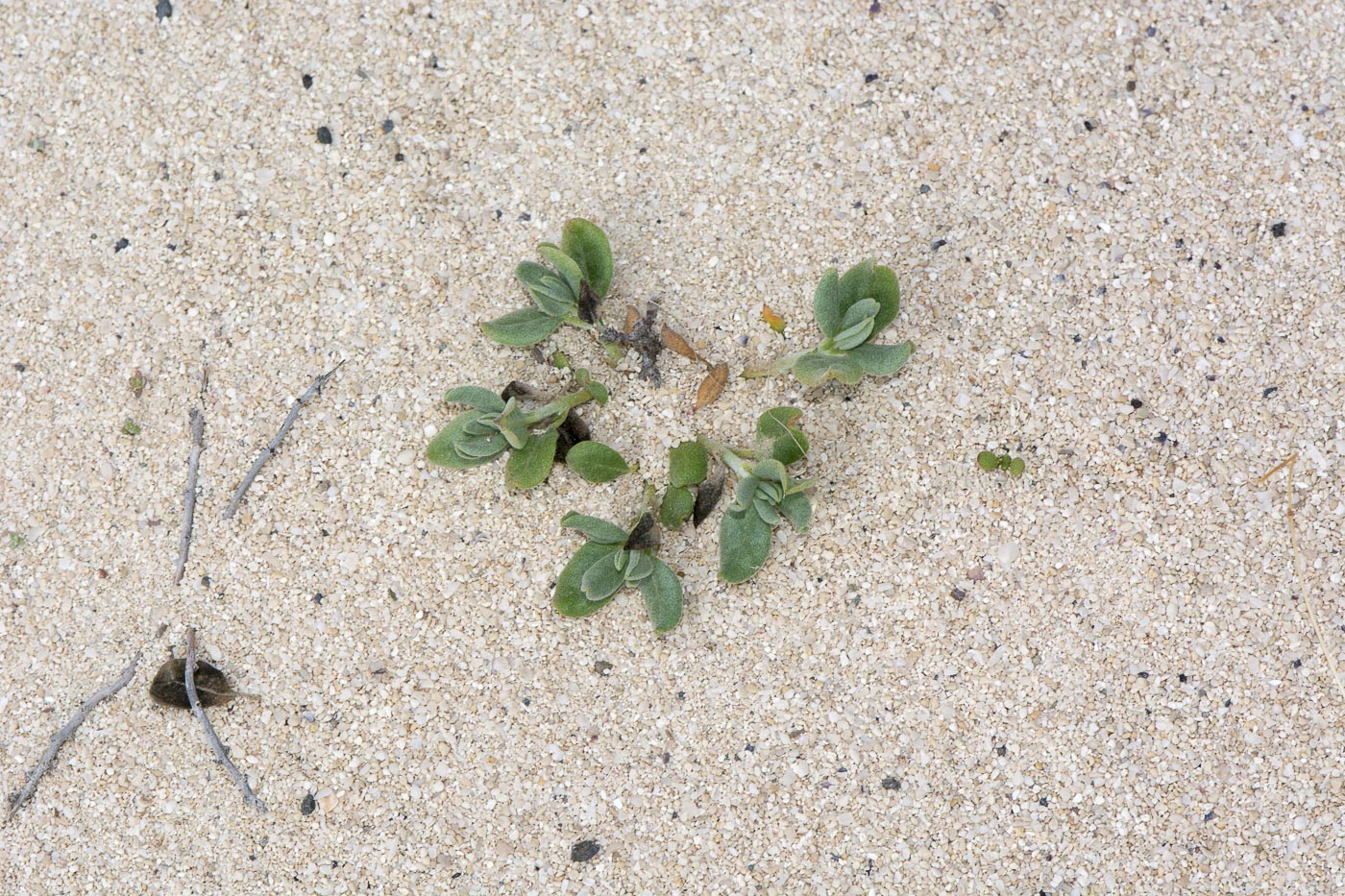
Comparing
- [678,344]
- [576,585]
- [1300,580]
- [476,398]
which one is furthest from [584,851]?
[1300,580]

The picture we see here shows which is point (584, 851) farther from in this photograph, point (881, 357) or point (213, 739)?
point (881, 357)

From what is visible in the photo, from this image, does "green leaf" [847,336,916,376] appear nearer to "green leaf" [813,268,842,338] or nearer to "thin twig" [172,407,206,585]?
"green leaf" [813,268,842,338]

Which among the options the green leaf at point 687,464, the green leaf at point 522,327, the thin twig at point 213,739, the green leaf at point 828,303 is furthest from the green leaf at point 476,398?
the thin twig at point 213,739

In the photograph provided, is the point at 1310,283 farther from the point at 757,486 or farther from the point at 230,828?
the point at 230,828

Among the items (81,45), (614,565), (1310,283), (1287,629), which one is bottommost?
(614,565)

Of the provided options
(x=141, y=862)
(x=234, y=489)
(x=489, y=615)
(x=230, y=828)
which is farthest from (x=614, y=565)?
(x=141, y=862)
